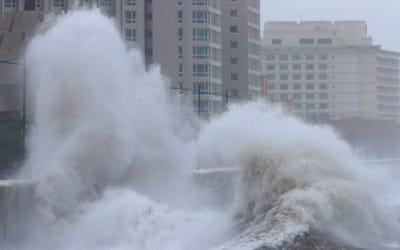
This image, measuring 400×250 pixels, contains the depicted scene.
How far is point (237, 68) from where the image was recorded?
83.2 meters

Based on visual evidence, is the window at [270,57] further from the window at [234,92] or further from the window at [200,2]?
the window at [200,2]

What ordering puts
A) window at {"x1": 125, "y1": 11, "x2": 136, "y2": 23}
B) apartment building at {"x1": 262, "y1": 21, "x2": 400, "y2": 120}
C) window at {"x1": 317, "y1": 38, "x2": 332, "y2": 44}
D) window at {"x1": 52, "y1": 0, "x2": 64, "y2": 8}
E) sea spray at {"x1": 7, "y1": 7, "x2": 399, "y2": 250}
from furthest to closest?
window at {"x1": 317, "y1": 38, "x2": 332, "y2": 44} < apartment building at {"x1": 262, "y1": 21, "x2": 400, "y2": 120} < window at {"x1": 125, "y1": 11, "x2": 136, "y2": 23} < window at {"x1": 52, "y1": 0, "x2": 64, "y2": 8} < sea spray at {"x1": 7, "y1": 7, "x2": 399, "y2": 250}

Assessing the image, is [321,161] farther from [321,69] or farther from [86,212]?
[321,69]

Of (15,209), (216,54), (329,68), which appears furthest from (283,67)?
(15,209)

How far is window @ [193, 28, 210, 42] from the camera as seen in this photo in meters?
76.5

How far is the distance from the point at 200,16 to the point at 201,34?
1.47m

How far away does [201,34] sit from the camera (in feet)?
251

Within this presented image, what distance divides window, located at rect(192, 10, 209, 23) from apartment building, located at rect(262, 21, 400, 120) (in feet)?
120

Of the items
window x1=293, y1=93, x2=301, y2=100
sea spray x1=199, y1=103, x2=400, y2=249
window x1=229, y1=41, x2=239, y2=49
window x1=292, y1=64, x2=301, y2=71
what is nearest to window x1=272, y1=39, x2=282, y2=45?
window x1=292, y1=64, x2=301, y2=71

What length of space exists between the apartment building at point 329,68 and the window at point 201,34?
121 feet

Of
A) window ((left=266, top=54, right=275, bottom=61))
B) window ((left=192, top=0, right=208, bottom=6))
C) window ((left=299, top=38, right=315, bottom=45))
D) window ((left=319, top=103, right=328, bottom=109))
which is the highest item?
window ((left=299, top=38, right=315, bottom=45))

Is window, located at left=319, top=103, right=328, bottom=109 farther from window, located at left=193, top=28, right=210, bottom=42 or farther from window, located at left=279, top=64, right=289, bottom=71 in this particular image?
window, located at left=193, top=28, right=210, bottom=42

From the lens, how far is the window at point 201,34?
7650 centimetres

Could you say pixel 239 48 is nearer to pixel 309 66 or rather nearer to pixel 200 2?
pixel 200 2
